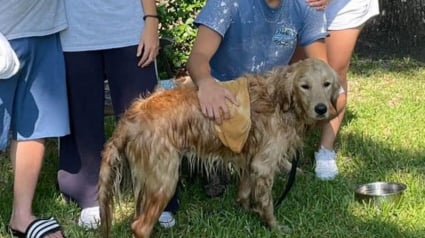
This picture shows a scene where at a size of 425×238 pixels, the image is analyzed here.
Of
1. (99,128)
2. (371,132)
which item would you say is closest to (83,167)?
(99,128)

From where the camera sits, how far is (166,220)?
4.80 m

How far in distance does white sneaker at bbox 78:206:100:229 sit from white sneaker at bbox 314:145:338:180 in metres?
1.62

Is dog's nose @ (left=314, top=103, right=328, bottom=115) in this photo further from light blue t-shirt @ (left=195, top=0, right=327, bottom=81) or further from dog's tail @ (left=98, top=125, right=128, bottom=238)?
dog's tail @ (left=98, top=125, right=128, bottom=238)

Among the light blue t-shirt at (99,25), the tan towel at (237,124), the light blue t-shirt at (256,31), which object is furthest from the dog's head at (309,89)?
the light blue t-shirt at (99,25)

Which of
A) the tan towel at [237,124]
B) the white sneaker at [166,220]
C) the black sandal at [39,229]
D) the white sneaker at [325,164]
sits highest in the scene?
the tan towel at [237,124]

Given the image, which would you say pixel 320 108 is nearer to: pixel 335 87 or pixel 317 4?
pixel 335 87

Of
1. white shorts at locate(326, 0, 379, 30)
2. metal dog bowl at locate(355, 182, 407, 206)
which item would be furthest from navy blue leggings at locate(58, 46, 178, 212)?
white shorts at locate(326, 0, 379, 30)

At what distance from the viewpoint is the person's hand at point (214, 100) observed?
441cm

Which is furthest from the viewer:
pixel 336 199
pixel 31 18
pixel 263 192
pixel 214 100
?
pixel 336 199

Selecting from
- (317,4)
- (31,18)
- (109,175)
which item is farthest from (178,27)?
(109,175)

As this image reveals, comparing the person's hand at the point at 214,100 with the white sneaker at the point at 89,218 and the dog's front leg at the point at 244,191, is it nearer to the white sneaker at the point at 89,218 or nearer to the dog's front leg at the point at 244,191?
the dog's front leg at the point at 244,191

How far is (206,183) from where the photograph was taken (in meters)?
5.37

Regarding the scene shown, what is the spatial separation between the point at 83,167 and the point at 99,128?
0.29 meters

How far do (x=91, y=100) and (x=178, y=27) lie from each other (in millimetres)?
3022
